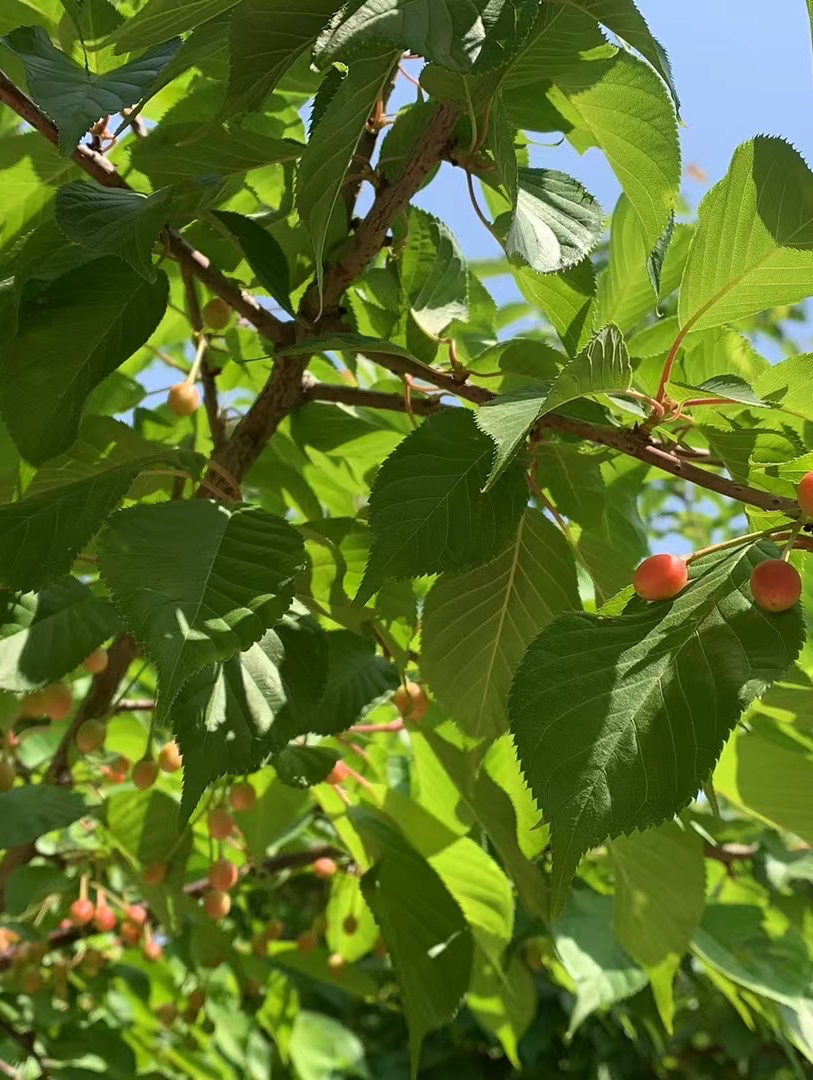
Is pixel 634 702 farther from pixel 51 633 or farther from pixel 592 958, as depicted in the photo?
pixel 592 958

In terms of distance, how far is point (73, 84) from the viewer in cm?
57

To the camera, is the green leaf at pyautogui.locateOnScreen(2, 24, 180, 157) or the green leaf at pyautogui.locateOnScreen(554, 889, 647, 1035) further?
the green leaf at pyautogui.locateOnScreen(554, 889, 647, 1035)

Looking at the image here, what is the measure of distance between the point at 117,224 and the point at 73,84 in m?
0.07

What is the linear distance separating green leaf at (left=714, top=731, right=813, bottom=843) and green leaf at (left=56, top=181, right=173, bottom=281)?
641mm

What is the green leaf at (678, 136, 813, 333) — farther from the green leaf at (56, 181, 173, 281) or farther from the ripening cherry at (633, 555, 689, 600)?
the green leaf at (56, 181, 173, 281)

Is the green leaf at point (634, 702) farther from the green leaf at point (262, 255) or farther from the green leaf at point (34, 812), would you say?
the green leaf at point (34, 812)

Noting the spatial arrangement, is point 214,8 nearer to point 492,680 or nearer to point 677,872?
point 492,680

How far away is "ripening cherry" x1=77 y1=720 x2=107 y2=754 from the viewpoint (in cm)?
104

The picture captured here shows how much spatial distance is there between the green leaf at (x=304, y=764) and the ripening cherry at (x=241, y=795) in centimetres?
21

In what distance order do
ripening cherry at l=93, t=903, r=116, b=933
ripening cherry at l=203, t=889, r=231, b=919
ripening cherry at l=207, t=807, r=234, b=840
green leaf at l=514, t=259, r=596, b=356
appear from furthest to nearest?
ripening cherry at l=93, t=903, r=116, b=933 → ripening cherry at l=203, t=889, r=231, b=919 → ripening cherry at l=207, t=807, r=234, b=840 → green leaf at l=514, t=259, r=596, b=356

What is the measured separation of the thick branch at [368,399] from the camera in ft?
2.81

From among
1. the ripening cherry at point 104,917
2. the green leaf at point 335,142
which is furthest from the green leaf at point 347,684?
the ripening cherry at point 104,917

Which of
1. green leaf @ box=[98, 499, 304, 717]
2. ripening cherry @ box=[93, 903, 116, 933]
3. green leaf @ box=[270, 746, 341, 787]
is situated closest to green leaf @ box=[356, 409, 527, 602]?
green leaf @ box=[98, 499, 304, 717]

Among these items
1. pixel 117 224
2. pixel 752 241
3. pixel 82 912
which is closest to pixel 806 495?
pixel 752 241
